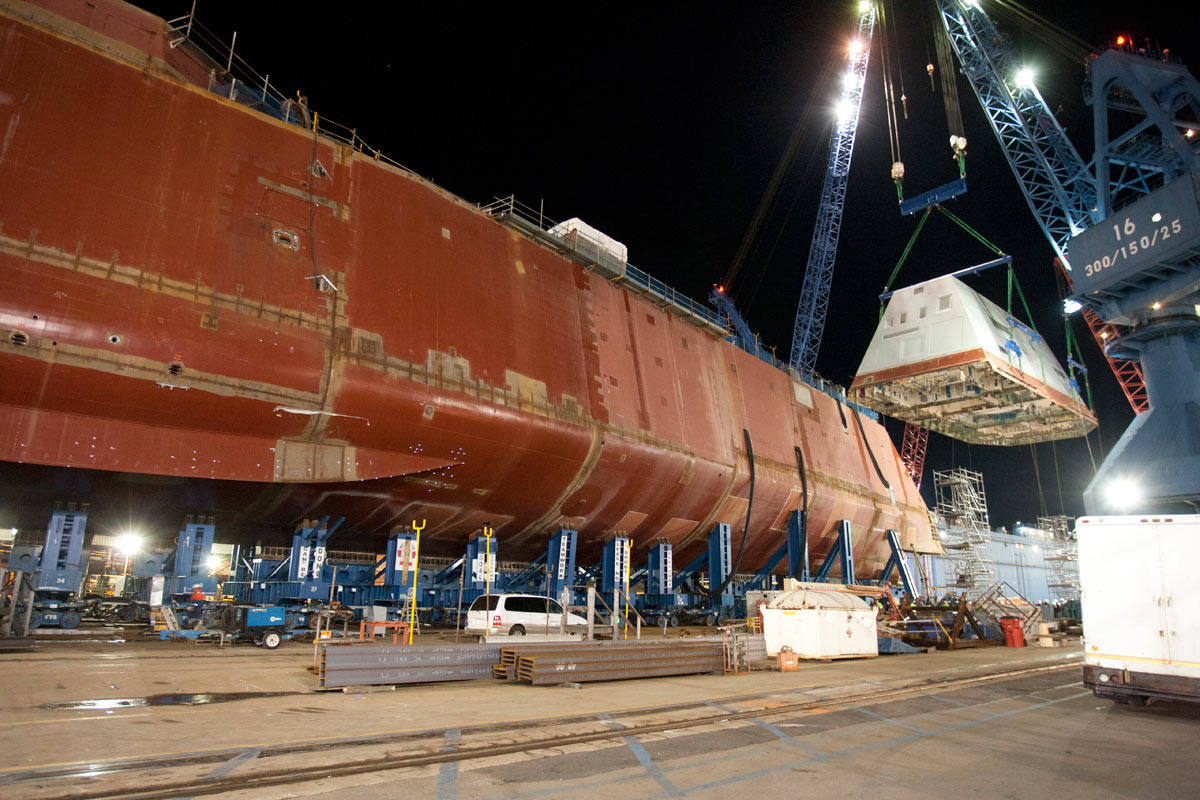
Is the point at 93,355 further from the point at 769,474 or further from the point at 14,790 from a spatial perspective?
the point at 769,474

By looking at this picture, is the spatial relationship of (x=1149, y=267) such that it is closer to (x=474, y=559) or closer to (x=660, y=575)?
(x=660, y=575)

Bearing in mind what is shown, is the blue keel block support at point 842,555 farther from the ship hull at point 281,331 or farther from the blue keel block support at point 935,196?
the blue keel block support at point 935,196

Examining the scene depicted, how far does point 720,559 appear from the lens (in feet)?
89.8

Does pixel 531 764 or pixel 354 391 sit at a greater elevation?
pixel 354 391

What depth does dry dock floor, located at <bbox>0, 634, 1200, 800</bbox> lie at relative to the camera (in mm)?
6059

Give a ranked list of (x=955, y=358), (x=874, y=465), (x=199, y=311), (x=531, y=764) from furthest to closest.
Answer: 1. (x=874, y=465)
2. (x=955, y=358)
3. (x=199, y=311)
4. (x=531, y=764)

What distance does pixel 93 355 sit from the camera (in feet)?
43.4

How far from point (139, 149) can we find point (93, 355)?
15.4 feet

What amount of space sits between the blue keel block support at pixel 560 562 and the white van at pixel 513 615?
2824 millimetres

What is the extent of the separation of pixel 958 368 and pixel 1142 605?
1909 centimetres

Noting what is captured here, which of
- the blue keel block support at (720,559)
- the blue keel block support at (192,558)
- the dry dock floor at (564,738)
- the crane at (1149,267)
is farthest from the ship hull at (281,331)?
the crane at (1149,267)

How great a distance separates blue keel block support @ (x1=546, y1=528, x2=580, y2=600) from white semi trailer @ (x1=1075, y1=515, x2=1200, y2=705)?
14.2 metres

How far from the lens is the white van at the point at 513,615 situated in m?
18.4

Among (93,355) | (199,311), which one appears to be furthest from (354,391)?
(93,355)
